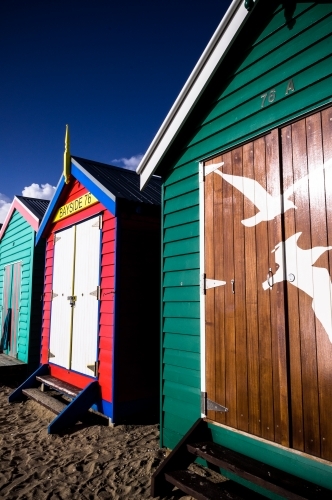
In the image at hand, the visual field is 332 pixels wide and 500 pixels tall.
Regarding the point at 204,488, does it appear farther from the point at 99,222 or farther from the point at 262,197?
the point at 99,222

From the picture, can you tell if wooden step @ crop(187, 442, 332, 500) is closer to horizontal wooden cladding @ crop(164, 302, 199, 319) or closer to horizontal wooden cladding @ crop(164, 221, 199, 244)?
horizontal wooden cladding @ crop(164, 302, 199, 319)

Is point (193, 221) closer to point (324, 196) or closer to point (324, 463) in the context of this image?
point (324, 196)

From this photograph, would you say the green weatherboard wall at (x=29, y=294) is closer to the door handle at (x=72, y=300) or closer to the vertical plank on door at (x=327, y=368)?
the door handle at (x=72, y=300)

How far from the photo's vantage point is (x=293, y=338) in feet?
10.1

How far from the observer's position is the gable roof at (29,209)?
9.34 meters

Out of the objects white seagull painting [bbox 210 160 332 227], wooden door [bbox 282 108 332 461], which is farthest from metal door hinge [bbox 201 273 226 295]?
wooden door [bbox 282 108 332 461]

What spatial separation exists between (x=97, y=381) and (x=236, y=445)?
10.1 ft

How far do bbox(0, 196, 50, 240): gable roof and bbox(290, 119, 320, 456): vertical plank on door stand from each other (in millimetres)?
7292

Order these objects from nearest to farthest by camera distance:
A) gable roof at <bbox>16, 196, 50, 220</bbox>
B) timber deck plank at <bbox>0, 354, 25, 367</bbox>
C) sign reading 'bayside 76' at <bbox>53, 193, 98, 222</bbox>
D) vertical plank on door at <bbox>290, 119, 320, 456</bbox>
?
vertical plank on door at <bbox>290, 119, 320, 456</bbox> < sign reading 'bayside 76' at <bbox>53, 193, 98, 222</bbox> < timber deck plank at <bbox>0, 354, 25, 367</bbox> < gable roof at <bbox>16, 196, 50, 220</bbox>

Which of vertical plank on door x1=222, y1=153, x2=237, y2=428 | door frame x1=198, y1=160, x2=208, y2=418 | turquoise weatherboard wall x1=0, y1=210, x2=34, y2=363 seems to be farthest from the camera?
turquoise weatherboard wall x1=0, y1=210, x2=34, y2=363

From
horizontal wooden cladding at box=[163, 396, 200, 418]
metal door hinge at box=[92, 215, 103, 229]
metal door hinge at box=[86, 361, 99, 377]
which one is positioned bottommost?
horizontal wooden cladding at box=[163, 396, 200, 418]

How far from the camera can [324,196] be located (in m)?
2.96

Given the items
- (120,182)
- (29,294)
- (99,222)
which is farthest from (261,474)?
(29,294)

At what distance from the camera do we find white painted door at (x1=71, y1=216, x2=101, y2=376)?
20.6 ft
